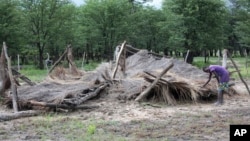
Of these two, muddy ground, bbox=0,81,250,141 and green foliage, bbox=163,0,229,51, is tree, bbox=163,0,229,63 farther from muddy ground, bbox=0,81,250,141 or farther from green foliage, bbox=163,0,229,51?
muddy ground, bbox=0,81,250,141

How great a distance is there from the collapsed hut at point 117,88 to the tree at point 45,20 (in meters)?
24.8

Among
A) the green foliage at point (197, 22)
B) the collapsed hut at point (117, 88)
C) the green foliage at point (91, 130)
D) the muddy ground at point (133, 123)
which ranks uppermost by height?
the green foliage at point (197, 22)

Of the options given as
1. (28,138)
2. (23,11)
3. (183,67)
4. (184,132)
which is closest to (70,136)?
(28,138)

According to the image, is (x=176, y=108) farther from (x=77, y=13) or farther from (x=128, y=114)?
(x=77, y=13)

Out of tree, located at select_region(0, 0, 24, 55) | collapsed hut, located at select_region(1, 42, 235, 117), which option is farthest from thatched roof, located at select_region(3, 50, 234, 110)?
tree, located at select_region(0, 0, 24, 55)

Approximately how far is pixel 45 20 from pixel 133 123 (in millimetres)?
31289

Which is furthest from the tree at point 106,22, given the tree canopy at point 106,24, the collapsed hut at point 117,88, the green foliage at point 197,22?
the collapsed hut at point 117,88

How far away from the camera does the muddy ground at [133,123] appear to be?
8289 mm

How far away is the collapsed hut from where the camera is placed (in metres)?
11.9

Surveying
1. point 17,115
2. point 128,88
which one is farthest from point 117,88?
point 17,115

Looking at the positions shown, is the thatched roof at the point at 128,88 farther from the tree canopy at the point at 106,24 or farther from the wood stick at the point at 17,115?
the tree canopy at the point at 106,24

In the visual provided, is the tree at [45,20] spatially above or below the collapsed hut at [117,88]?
above

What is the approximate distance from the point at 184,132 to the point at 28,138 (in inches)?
127

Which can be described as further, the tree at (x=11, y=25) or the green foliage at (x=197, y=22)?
the green foliage at (x=197, y=22)
